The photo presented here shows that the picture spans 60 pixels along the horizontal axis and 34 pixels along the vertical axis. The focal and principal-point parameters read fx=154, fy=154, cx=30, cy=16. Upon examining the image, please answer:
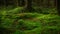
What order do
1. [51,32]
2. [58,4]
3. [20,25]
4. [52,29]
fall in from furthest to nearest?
[58,4] < [20,25] < [52,29] < [51,32]

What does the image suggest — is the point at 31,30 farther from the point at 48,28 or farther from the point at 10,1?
the point at 10,1

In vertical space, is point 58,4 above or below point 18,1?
above

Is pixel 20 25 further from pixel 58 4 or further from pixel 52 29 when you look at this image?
pixel 58 4

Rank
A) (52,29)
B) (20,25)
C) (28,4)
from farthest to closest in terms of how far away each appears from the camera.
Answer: (28,4), (20,25), (52,29)

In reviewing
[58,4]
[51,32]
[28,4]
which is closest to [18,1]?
[28,4]

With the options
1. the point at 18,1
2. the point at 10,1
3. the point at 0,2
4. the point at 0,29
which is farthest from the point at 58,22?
the point at 10,1

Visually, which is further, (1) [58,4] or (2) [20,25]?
(1) [58,4]

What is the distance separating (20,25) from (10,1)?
14.3m

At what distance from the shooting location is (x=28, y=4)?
41.1 feet

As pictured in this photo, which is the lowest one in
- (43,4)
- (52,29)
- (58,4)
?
(43,4)

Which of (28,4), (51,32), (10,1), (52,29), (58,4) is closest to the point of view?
(51,32)

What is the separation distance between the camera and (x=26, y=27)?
728 centimetres

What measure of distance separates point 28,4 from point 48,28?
5893 mm

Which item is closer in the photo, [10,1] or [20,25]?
[20,25]
